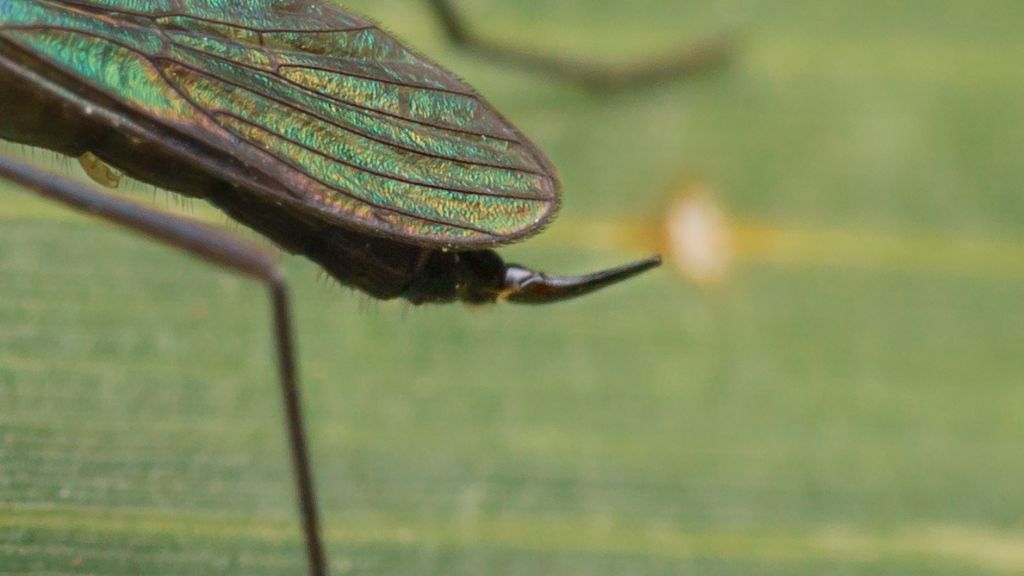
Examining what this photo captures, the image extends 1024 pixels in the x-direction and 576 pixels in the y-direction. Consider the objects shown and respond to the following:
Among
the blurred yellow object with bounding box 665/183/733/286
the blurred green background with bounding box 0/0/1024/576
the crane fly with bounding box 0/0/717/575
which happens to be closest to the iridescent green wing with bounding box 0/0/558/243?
the crane fly with bounding box 0/0/717/575

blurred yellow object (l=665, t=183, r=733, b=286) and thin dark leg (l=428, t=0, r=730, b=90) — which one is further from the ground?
thin dark leg (l=428, t=0, r=730, b=90)

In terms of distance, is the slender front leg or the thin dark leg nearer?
the slender front leg

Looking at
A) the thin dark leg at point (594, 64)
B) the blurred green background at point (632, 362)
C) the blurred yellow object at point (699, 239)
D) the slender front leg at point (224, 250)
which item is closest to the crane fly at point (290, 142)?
the slender front leg at point (224, 250)

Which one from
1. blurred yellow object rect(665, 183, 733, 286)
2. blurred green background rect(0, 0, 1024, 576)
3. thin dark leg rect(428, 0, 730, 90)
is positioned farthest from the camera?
thin dark leg rect(428, 0, 730, 90)

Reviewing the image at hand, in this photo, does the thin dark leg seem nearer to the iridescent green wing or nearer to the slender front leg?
the iridescent green wing

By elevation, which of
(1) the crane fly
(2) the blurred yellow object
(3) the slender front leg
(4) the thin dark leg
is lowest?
(3) the slender front leg

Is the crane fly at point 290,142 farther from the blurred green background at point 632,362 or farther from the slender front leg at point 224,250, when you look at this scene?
the blurred green background at point 632,362

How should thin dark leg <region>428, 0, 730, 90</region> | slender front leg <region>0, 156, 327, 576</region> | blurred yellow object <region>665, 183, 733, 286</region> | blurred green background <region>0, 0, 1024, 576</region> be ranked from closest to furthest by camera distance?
1. slender front leg <region>0, 156, 327, 576</region>
2. blurred green background <region>0, 0, 1024, 576</region>
3. blurred yellow object <region>665, 183, 733, 286</region>
4. thin dark leg <region>428, 0, 730, 90</region>

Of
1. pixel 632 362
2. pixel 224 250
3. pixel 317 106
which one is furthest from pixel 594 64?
pixel 224 250
